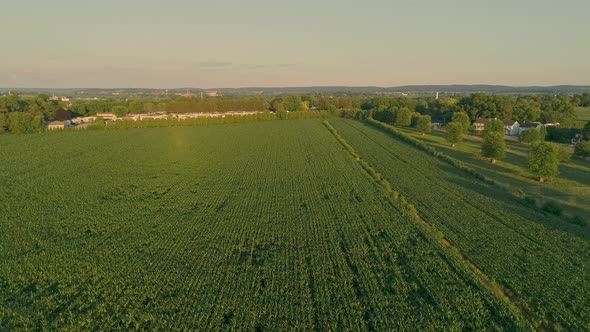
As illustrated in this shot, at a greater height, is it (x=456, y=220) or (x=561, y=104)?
(x=561, y=104)

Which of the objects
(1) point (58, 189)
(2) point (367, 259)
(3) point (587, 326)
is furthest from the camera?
(1) point (58, 189)

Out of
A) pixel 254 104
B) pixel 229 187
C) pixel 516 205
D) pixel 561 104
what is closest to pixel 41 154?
pixel 229 187

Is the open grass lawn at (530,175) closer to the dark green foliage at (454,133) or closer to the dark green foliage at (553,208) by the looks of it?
the dark green foliage at (454,133)

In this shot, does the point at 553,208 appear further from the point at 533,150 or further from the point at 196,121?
the point at 196,121

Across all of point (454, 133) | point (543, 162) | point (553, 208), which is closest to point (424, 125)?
point (454, 133)

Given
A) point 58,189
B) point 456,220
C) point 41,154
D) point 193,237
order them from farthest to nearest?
point 41,154 < point 58,189 < point 456,220 < point 193,237

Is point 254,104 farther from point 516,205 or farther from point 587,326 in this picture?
point 587,326
